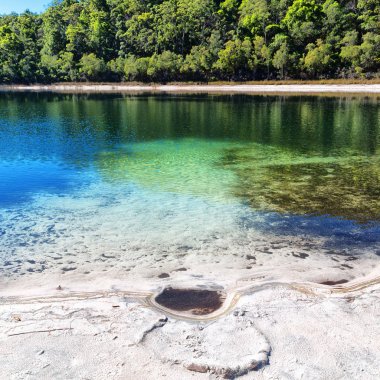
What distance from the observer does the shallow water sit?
9.16m

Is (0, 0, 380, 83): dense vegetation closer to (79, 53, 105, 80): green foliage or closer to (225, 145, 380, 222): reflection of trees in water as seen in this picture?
(79, 53, 105, 80): green foliage

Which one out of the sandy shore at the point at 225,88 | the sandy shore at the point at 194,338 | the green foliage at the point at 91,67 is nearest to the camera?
the sandy shore at the point at 194,338

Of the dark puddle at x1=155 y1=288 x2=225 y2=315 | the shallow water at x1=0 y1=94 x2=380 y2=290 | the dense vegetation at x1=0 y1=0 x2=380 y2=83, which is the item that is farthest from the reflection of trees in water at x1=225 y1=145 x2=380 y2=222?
the dense vegetation at x1=0 y1=0 x2=380 y2=83

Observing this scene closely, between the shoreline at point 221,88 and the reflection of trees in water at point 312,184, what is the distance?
166 ft

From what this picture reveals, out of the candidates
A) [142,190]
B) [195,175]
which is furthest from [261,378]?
[195,175]

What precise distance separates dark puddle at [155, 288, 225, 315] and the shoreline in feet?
209

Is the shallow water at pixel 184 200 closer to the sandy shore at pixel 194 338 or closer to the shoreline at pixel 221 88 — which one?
the sandy shore at pixel 194 338

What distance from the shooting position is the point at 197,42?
101812 millimetres

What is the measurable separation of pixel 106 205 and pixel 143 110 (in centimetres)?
3416

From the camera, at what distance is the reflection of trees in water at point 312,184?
12.4 meters

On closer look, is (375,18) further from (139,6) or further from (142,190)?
(142,190)

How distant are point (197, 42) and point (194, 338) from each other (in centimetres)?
10386

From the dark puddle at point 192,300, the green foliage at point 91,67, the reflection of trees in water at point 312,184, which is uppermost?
the green foliage at point 91,67

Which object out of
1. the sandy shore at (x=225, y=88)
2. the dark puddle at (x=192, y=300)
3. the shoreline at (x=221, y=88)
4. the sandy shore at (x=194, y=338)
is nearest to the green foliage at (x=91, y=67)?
the shoreline at (x=221, y=88)
